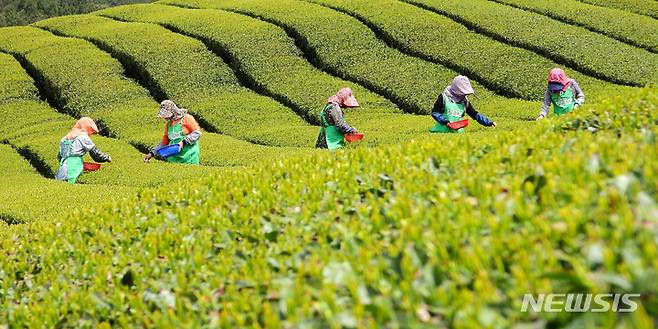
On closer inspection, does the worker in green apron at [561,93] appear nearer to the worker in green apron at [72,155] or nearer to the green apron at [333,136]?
the green apron at [333,136]

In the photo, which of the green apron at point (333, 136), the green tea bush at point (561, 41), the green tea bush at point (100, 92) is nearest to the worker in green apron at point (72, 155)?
the green tea bush at point (100, 92)

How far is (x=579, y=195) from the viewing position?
2760 mm

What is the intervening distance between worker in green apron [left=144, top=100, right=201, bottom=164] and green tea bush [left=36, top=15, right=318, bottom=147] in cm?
288

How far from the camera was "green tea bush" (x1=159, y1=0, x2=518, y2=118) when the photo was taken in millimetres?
19562

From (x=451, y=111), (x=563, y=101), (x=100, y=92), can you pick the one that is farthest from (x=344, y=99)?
(x=100, y=92)

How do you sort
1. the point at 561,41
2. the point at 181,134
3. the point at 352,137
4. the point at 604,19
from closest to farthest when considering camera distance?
the point at 352,137
the point at 181,134
the point at 561,41
the point at 604,19

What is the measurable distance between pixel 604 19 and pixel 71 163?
18234mm

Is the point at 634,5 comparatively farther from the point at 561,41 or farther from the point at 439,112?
the point at 439,112

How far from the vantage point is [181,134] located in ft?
45.9

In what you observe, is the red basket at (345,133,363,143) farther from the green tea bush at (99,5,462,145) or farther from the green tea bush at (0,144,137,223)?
the green tea bush at (0,144,137,223)

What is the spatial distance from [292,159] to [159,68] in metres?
17.1

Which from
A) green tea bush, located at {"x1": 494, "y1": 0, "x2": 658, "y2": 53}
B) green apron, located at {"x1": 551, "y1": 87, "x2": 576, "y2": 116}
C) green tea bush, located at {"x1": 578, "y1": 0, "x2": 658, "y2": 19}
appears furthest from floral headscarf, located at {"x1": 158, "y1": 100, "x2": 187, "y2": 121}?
green tea bush, located at {"x1": 578, "y1": 0, "x2": 658, "y2": 19}

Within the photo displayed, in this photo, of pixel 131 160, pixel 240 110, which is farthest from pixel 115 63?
pixel 131 160

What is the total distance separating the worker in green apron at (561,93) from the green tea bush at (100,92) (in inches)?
201
